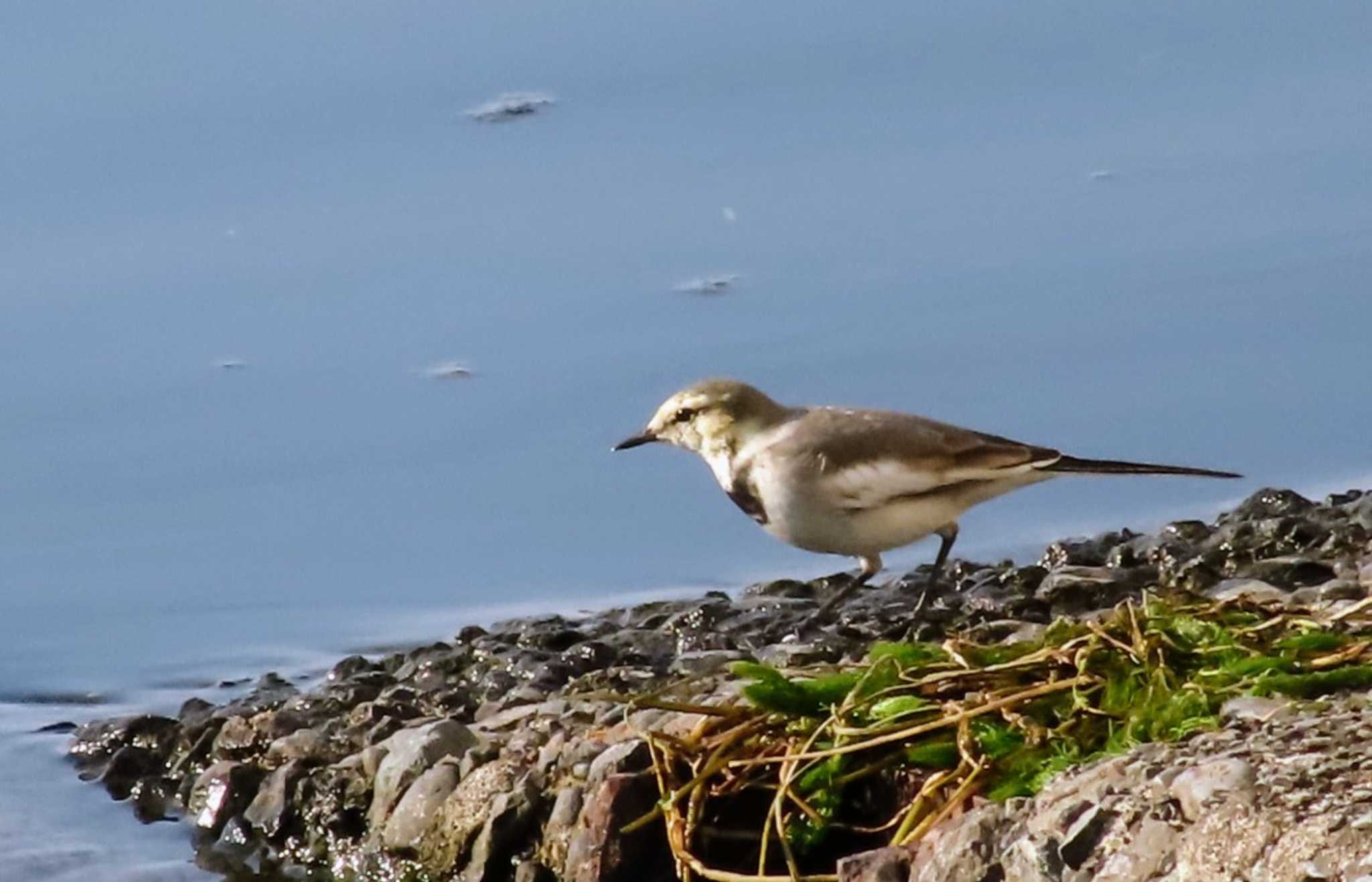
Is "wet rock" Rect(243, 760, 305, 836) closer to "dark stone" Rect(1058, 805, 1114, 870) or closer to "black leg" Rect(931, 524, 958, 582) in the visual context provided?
"black leg" Rect(931, 524, 958, 582)

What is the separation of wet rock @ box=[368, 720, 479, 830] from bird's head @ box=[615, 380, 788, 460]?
1.63 metres

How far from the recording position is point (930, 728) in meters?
6.01

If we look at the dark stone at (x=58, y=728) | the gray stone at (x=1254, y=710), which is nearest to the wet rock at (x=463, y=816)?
the gray stone at (x=1254, y=710)

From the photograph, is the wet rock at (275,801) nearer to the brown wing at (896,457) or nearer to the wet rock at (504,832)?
the wet rock at (504,832)

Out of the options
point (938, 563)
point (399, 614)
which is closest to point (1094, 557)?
point (938, 563)

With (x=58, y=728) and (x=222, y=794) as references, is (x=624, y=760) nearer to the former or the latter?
(x=222, y=794)

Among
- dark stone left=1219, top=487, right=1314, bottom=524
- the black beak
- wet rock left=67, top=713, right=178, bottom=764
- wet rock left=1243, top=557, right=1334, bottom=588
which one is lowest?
wet rock left=67, top=713, right=178, bottom=764

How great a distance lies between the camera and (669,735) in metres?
6.36

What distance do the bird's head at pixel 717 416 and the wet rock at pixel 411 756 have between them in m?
1.63

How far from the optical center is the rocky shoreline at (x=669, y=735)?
5.07 meters

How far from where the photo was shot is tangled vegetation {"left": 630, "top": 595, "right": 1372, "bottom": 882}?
19.0ft

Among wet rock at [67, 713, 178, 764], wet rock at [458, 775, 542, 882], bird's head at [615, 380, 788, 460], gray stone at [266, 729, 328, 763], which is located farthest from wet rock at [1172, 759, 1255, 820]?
wet rock at [67, 713, 178, 764]

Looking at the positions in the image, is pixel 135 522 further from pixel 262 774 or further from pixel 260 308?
pixel 262 774

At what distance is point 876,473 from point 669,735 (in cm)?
193
